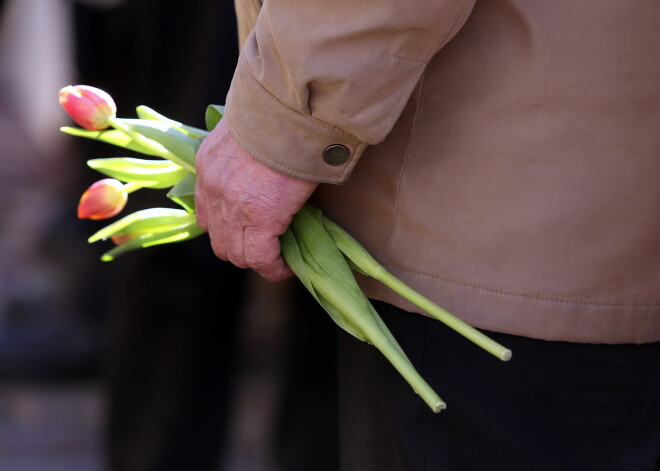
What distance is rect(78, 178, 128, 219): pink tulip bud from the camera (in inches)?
51.1

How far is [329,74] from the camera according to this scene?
3.26 feet

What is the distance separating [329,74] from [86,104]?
434 millimetres

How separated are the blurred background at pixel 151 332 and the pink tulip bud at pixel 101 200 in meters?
0.73

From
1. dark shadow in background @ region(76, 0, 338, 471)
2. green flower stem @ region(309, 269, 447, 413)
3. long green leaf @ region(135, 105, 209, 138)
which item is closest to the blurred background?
dark shadow in background @ region(76, 0, 338, 471)

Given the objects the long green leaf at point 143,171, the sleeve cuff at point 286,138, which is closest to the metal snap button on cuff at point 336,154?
the sleeve cuff at point 286,138

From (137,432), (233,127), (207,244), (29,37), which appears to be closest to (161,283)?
(207,244)

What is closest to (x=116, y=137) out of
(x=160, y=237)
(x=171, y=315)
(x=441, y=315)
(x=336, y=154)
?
(x=160, y=237)

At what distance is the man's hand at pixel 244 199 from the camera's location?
112 centimetres

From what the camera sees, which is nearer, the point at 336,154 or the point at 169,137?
the point at 336,154

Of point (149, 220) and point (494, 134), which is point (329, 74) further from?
point (149, 220)

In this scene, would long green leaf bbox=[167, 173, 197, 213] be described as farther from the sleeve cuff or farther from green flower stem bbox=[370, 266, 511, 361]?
green flower stem bbox=[370, 266, 511, 361]

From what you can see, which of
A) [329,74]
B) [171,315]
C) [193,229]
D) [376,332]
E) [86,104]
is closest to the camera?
[329,74]

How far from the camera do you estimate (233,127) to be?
1114mm

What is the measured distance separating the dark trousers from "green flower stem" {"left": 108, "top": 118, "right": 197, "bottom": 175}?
40 centimetres
